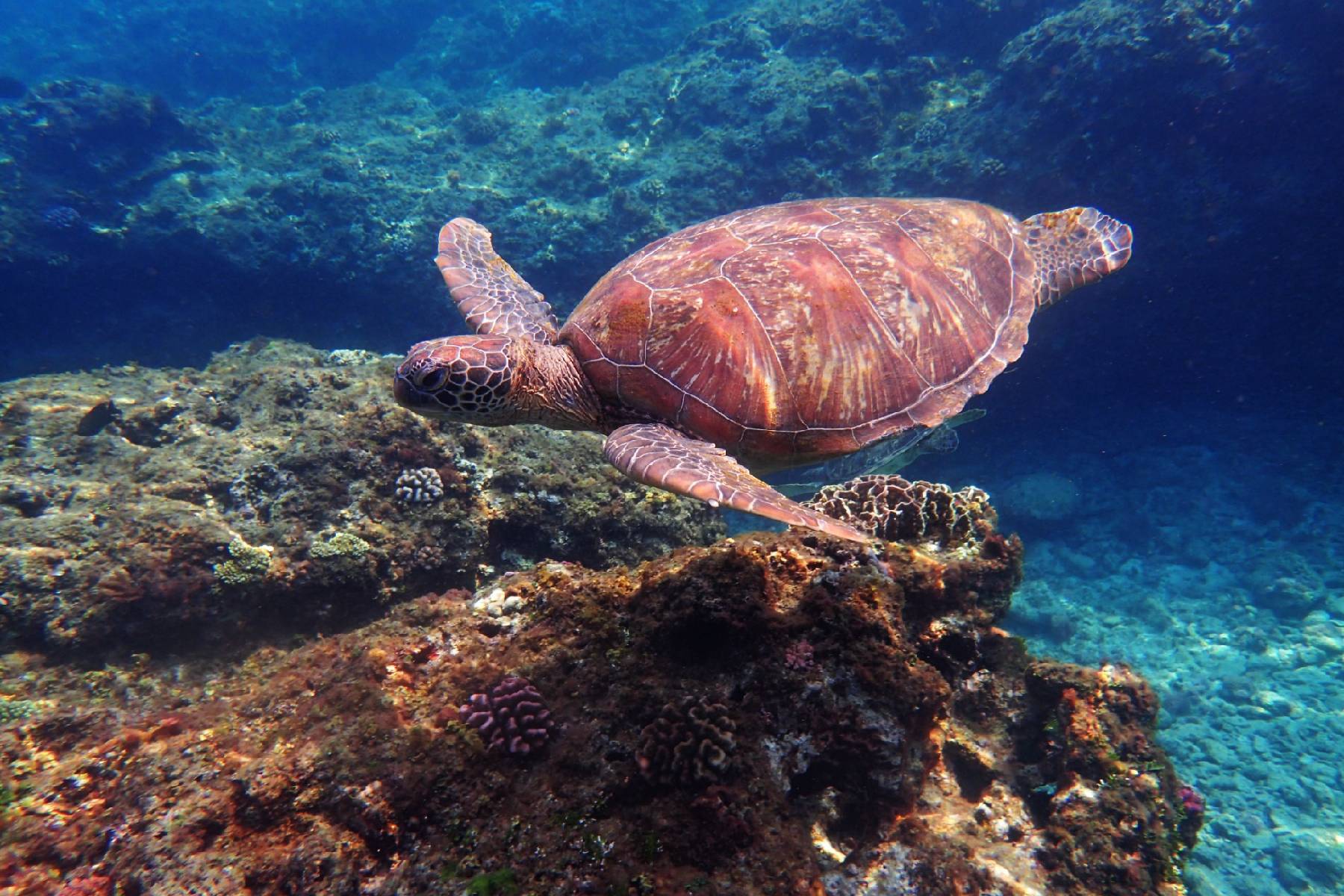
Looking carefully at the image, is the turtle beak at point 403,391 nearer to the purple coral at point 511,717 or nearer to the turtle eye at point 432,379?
the turtle eye at point 432,379

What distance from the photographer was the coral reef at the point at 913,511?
4.38 metres

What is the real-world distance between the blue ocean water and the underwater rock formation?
16.4ft

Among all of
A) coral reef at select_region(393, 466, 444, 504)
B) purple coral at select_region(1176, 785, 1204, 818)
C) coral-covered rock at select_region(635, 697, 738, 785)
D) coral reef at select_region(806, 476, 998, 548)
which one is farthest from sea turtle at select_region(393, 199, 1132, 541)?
purple coral at select_region(1176, 785, 1204, 818)

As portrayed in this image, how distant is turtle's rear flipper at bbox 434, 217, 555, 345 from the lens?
480 centimetres

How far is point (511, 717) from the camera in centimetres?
270

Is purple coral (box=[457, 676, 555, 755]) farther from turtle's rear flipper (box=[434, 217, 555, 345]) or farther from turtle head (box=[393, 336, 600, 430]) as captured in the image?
turtle's rear flipper (box=[434, 217, 555, 345])

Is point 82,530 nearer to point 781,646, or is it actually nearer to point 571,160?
point 781,646

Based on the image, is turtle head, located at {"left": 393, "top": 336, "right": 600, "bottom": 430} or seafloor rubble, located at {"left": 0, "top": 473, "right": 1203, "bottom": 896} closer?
seafloor rubble, located at {"left": 0, "top": 473, "right": 1203, "bottom": 896}

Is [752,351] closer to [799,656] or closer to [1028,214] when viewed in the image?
[799,656]

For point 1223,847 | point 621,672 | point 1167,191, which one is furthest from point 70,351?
point 1167,191

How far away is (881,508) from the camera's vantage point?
4.57 meters

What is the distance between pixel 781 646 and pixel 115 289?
60.9 feet

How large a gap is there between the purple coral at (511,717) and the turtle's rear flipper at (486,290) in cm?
268

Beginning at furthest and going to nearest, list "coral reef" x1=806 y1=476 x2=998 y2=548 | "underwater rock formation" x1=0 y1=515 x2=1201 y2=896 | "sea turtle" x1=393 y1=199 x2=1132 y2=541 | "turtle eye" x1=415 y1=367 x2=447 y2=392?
"coral reef" x1=806 y1=476 x2=998 y2=548 → "sea turtle" x1=393 y1=199 x2=1132 y2=541 → "turtle eye" x1=415 y1=367 x2=447 y2=392 → "underwater rock formation" x1=0 y1=515 x2=1201 y2=896
